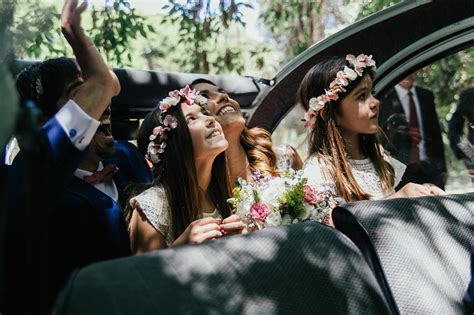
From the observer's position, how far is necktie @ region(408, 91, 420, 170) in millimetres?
6388

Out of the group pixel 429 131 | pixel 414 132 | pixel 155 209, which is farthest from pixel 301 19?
pixel 155 209

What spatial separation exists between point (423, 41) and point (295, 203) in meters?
2.54

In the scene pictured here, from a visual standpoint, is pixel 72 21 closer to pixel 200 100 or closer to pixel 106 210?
pixel 106 210

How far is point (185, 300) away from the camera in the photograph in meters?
1.86

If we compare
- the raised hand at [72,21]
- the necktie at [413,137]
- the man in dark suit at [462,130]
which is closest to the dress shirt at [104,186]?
the raised hand at [72,21]

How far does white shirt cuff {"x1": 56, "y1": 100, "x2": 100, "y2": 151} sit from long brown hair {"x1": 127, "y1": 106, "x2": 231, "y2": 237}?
1.09 m

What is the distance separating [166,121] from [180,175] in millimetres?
305

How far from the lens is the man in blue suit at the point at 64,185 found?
1.72 metres

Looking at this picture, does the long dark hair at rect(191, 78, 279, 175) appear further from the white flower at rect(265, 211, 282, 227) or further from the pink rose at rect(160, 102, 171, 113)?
the white flower at rect(265, 211, 282, 227)

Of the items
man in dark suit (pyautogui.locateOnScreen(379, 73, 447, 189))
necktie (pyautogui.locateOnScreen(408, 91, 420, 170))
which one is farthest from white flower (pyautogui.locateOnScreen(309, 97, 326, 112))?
necktie (pyautogui.locateOnScreen(408, 91, 420, 170))

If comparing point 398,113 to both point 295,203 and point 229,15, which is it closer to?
point 229,15

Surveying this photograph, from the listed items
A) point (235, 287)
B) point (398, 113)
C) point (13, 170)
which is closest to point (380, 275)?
point (235, 287)

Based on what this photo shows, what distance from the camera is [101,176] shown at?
2.89 meters

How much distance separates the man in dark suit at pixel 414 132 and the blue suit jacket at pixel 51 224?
374 cm
